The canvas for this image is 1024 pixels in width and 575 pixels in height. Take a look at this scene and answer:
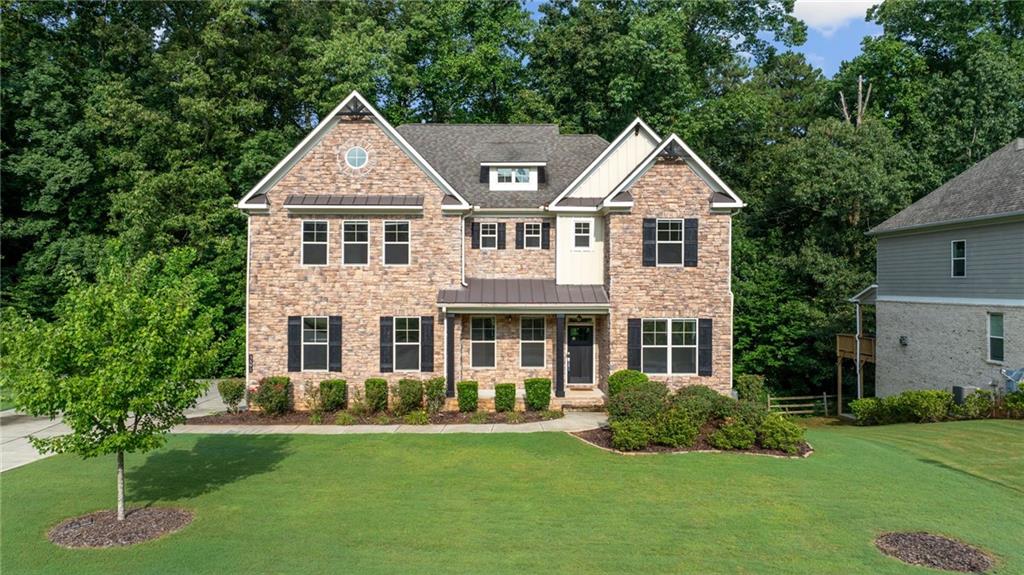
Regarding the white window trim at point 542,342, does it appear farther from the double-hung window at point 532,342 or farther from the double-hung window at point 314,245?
the double-hung window at point 314,245

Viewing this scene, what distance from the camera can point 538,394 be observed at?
17625mm

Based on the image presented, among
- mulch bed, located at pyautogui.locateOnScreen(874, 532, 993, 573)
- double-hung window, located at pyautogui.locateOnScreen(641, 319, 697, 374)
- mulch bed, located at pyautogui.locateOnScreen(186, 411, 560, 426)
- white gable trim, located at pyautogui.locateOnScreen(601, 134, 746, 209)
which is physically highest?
white gable trim, located at pyautogui.locateOnScreen(601, 134, 746, 209)

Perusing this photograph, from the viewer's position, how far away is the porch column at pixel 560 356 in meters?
18.5

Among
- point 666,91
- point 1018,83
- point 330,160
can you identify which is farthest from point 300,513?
point 1018,83

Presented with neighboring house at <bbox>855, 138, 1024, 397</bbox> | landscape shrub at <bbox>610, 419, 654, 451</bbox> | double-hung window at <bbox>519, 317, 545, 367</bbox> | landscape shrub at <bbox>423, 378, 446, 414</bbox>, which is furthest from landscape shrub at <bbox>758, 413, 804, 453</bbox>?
neighboring house at <bbox>855, 138, 1024, 397</bbox>

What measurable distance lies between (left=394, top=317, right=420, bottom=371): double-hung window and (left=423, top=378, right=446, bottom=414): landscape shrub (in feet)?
3.85

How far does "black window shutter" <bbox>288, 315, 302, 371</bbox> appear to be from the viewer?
18391 millimetres

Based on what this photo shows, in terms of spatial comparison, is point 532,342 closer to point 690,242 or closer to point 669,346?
point 669,346

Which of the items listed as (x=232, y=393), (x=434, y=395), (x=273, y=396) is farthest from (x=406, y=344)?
(x=232, y=393)

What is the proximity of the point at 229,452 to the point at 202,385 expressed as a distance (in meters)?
4.65

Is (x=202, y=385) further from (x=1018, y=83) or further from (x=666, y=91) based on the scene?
(x=1018, y=83)

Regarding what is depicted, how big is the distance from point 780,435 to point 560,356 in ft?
24.0

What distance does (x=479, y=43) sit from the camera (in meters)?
35.2

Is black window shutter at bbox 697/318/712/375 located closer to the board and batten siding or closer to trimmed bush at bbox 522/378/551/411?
trimmed bush at bbox 522/378/551/411
